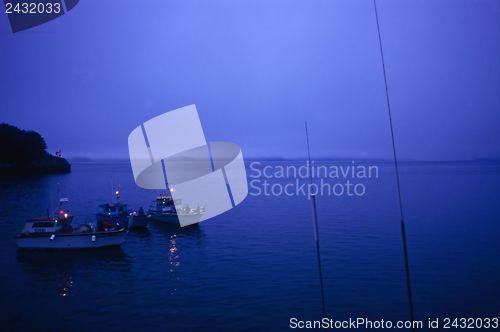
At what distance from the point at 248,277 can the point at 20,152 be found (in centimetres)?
15665

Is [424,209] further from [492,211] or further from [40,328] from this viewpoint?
[40,328]

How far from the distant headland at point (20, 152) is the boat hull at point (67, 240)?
437ft

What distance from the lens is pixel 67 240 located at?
28.7 m

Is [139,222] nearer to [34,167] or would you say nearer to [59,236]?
[59,236]

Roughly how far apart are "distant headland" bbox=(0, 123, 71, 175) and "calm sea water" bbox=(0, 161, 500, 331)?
11892 centimetres

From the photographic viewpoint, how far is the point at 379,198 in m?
68.9

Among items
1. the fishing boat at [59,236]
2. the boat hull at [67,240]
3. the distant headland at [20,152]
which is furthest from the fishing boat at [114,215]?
the distant headland at [20,152]

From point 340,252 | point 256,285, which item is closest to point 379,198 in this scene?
→ point 340,252

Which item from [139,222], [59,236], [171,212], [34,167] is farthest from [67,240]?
[34,167]

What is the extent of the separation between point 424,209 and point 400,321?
41.8 meters

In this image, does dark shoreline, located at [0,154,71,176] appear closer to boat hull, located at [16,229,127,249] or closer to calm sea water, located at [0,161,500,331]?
calm sea water, located at [0,161,500,331]

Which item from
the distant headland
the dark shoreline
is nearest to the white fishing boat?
the distant headland

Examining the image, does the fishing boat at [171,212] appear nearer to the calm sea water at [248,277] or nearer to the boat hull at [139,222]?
the calm sea water at [248,277]

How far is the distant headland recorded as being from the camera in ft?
451
